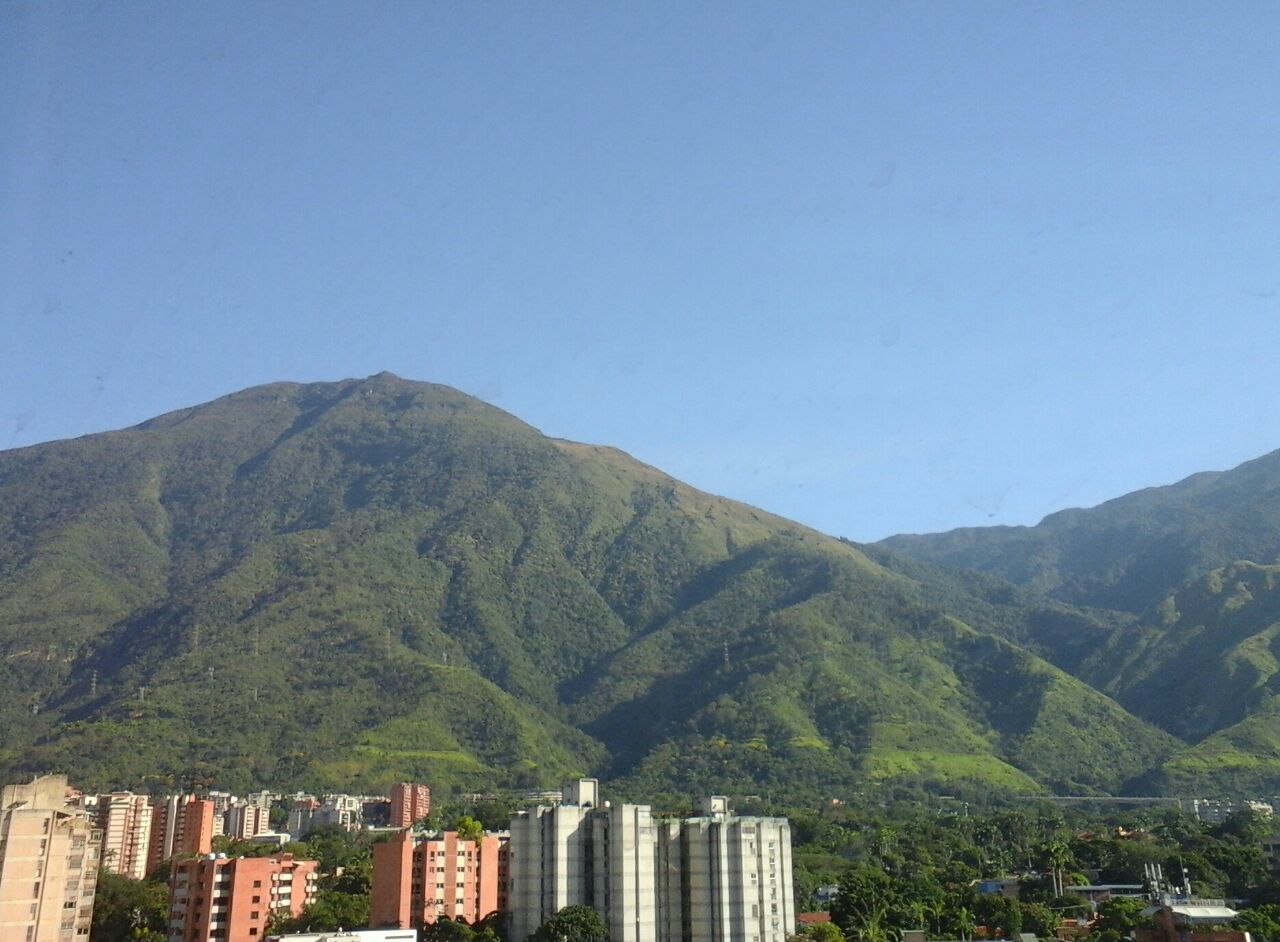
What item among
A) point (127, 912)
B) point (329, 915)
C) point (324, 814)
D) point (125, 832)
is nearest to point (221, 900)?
point (329, 915)

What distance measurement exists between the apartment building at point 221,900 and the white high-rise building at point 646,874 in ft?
55.1

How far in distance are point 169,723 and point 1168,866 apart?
107479 millimetres

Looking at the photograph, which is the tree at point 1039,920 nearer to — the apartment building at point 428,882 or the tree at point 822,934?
the tree at point 822,934

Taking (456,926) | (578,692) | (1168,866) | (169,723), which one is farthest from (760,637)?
(456,926)

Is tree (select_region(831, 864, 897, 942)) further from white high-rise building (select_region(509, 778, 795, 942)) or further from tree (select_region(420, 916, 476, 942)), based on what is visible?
tree (select_region(420, 916, 476, 942))

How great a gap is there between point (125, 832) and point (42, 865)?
186 feet

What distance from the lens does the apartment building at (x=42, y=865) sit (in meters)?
40.6

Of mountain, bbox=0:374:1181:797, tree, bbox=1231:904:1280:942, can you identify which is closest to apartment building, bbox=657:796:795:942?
tree, bbox=1231:904:1280:942

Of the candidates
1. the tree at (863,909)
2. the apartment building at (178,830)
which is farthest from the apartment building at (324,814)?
the tree at (863,909)

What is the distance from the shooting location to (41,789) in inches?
1687

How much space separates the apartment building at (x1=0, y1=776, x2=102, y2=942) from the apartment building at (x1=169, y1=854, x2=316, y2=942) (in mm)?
17058

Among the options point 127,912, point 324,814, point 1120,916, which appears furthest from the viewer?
point 324,814

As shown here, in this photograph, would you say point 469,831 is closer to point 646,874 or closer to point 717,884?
point 646,874

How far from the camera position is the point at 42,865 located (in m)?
41.5
